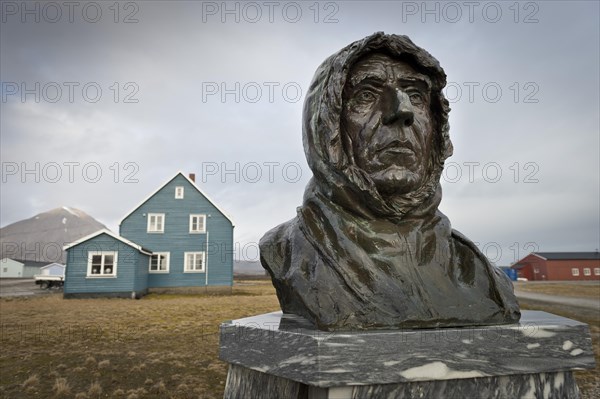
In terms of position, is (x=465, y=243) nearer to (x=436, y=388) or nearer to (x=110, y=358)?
(x=436, y=388)

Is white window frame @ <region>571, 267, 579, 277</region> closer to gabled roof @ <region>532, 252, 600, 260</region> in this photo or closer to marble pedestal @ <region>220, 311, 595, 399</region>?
gabled roof @ <region>532, 252, 600, 260</region>

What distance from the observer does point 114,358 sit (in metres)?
6.51

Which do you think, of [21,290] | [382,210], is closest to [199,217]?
[21,290]

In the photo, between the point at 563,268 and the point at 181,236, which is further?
the point at 563,268

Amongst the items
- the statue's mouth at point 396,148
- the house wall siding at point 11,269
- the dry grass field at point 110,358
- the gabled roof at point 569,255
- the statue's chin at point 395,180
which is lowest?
the house wall siding at point 11,269

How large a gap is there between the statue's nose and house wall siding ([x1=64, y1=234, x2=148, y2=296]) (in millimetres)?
18154

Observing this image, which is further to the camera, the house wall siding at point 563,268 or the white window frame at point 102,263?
the house wall siding at point 563,268

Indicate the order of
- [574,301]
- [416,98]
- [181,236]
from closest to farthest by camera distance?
1. [416,98]
2. [574,301]
3. [181,236]

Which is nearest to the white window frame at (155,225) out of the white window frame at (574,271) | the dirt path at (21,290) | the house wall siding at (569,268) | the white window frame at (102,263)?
the white window frame at (102,263)

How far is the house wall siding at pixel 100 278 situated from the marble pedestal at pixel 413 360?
17733 millimetres

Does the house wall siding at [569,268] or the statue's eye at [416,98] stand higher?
the statue's eye at [416,98]

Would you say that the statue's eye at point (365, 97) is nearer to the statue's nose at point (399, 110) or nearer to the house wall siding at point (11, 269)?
the statue's nose at point (399, 110)

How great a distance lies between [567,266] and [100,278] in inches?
2151

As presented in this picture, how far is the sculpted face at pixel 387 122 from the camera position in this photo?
267 cm
